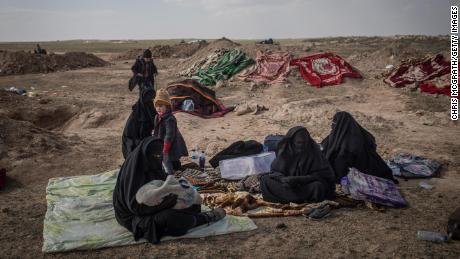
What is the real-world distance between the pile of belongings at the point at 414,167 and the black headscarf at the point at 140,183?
3867mm

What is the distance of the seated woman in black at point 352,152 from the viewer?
5.76 metres

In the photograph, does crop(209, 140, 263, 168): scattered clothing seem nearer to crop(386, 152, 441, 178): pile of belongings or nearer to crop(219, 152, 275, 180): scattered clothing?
crop(219, 152, 275, 180): scattered clothing

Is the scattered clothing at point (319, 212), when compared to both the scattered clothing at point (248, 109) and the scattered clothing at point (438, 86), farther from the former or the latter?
the scattered clothing at point (438, 86)

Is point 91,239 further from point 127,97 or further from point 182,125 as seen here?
point 127,97

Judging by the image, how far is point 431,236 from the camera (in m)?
4.10

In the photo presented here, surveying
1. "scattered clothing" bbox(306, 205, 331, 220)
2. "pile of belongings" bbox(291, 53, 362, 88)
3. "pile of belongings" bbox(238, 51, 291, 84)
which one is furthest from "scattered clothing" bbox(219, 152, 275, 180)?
A: "pile of belongings" bbox(238, 51, 291, 84)

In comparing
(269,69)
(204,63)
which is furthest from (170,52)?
(269,69)

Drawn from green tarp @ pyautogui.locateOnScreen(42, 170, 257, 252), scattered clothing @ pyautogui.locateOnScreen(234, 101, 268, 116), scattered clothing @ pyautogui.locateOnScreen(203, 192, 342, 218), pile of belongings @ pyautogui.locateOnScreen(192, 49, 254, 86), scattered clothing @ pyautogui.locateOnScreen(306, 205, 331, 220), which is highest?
pile of belongings @ pyautogui.locateOnScreen(192, 49, 254, 86)

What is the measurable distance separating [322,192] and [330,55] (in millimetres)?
11540

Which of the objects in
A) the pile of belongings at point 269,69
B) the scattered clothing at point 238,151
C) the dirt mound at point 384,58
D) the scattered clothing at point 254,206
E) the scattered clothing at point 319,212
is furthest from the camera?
the dirt mound at point 384,58

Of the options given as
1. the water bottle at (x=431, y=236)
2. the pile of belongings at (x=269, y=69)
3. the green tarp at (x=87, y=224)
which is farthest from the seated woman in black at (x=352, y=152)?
the pile of belongings at (x=269, y=69)

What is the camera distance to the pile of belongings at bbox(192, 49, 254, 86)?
16.0m

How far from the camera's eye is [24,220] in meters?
4.70

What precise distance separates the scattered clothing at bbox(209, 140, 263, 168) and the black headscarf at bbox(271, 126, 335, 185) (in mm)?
1483
